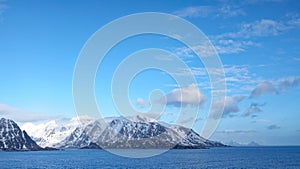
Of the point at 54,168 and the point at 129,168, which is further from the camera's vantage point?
the point at 54,168

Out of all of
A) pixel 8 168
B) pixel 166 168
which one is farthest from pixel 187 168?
pixel 8 168

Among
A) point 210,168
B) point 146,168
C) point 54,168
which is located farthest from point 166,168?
point 54,168

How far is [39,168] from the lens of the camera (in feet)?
574

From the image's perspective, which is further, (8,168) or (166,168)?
(8,168)

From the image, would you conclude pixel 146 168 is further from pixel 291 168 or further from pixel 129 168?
pixel 291 168

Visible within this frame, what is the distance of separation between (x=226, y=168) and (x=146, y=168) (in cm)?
3357

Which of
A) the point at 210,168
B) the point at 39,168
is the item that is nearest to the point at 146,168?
the point at 210,168

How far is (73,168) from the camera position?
16962 cm

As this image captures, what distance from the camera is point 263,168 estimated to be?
161375 mm

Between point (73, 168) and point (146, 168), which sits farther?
point (73, 168)

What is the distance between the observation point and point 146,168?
515 feet

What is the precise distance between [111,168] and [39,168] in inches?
1422

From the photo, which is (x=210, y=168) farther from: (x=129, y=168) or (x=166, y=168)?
(x=129, y=168)

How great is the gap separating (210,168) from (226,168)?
6611 mm
